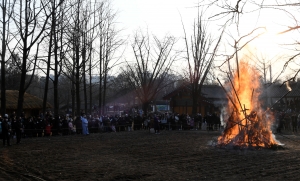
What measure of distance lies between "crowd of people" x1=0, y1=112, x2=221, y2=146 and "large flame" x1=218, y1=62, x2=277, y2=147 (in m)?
10.5

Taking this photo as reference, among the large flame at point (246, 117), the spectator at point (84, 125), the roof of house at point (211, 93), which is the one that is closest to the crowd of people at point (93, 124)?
the spectator at point (84, 125)

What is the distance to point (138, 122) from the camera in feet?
119

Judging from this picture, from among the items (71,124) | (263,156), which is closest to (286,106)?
(71,124)

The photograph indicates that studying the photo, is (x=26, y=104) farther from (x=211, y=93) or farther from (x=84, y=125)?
(x=211, y=93)

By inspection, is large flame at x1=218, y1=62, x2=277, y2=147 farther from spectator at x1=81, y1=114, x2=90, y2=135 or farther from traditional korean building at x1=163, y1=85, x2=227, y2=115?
traditional korean building at x1=163, y1=85, x2=227, y2=115

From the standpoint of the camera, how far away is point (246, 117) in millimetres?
18375

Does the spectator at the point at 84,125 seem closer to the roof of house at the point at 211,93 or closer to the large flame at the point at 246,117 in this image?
the large flame at the point at 246,117

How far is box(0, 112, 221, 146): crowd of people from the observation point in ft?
87.6

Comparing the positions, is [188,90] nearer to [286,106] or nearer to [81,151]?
[286,106]

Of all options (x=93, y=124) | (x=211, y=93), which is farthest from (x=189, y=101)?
(x=93, y=124)

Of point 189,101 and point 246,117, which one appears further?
point 189,101

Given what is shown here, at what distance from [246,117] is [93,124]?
1698 centimetres

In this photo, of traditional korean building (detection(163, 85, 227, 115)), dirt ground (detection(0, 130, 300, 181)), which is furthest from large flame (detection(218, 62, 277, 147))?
traditional korean building (detection(163, 85, 227, 115))

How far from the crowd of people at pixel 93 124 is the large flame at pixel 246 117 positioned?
34.6ft
